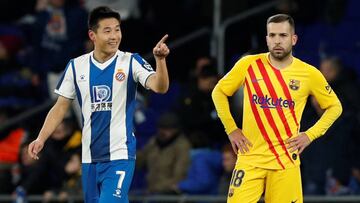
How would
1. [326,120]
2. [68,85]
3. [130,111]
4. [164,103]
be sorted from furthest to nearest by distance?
[164,103], [68,85], [326,120], [130,111]

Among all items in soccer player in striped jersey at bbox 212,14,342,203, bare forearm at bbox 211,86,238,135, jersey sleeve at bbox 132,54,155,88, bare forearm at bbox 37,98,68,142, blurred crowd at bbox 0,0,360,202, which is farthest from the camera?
blurred crowd at bbox 0,0,360,202

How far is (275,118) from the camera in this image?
11180 mm

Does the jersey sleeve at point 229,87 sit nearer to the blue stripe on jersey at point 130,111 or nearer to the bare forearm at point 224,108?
the bare forearm at point 224,108

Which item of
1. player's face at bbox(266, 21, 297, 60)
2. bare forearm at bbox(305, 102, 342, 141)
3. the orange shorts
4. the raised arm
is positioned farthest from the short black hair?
bare forearm at bbox(305, 102, 342, 141)

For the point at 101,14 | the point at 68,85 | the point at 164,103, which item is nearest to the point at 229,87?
the point at 101,14

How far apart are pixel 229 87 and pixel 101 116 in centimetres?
115

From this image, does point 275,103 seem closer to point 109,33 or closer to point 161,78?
point 161,78

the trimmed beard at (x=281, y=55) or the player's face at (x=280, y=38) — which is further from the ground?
the player's face at (x=280, y=38)

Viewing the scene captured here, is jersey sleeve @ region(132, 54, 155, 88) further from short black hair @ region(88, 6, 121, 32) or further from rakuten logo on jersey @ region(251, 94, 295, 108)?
rakuten logo on jersey @ region(251, 94, 295, 108)

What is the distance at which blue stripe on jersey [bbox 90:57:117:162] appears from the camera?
439 inches

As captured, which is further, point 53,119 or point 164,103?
point 164,103

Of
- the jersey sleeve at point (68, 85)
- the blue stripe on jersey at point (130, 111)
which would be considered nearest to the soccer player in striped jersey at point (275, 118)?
the blue stripe on jersey at point (130, 111)

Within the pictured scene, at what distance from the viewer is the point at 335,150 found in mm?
14922

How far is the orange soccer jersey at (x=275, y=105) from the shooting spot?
11.2m
